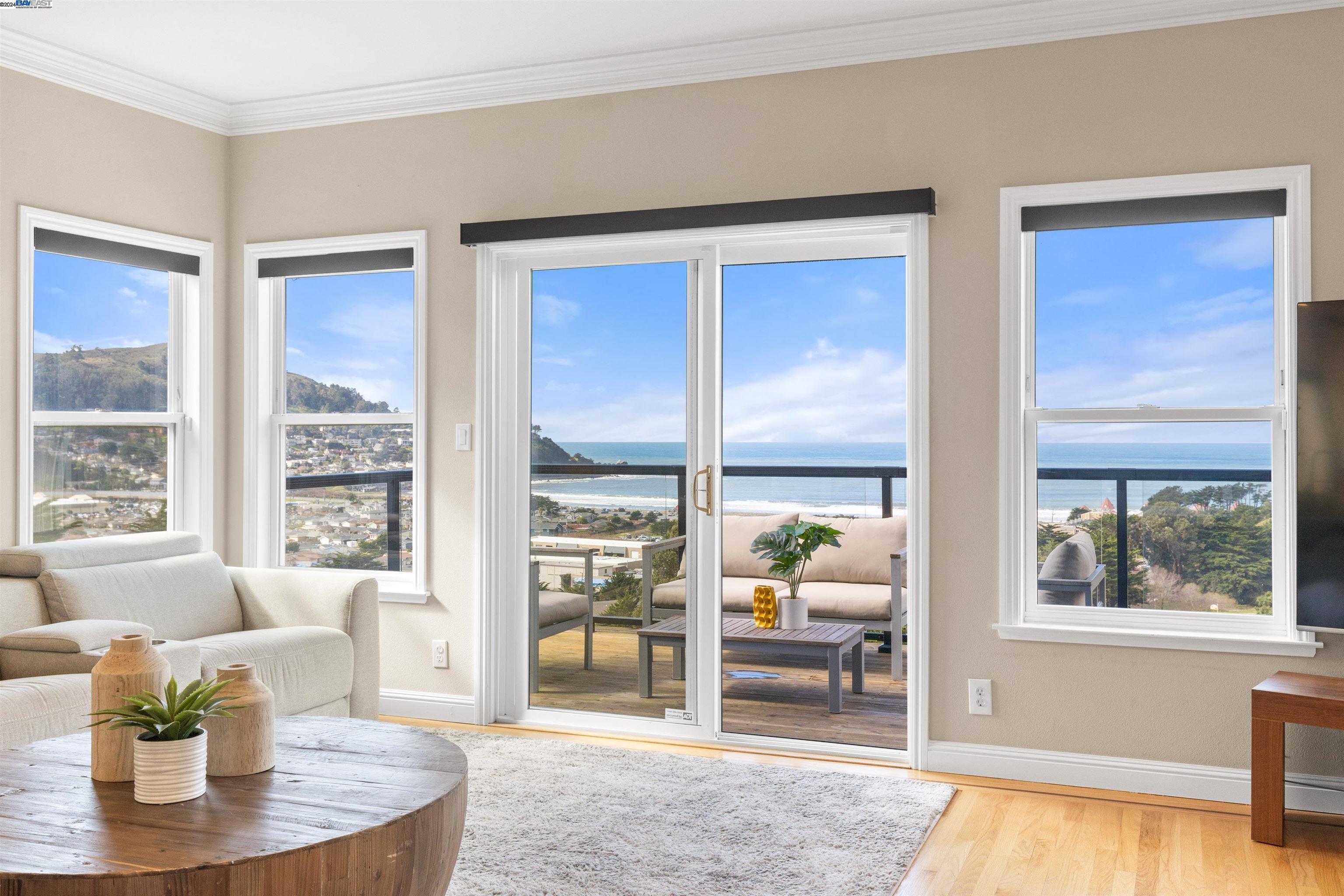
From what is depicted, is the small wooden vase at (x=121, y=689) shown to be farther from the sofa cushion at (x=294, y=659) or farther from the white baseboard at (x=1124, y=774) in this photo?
the white baseboard at (x=1124, y=774)

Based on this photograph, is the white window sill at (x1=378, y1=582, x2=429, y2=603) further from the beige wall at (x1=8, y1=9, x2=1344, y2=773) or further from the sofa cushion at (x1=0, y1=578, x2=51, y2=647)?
the sofa cushion at (x1=0, y1=578, x2=51, y2=647)

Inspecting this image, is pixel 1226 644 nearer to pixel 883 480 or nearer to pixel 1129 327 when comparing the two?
pixel 1129 327

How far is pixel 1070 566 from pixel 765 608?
1.51 m

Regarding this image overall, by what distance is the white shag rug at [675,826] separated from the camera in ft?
8.91

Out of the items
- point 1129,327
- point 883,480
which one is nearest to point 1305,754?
point 1129,327

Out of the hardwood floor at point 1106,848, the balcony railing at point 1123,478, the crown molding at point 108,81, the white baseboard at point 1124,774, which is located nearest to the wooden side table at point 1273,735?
the hardwood floor at point 1106,848

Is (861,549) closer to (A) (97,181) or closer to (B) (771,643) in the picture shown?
(B) (771,643)

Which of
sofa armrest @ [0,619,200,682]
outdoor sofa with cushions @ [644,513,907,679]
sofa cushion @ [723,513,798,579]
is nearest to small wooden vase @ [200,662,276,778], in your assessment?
sofa armrest @ [0,619,200,682]

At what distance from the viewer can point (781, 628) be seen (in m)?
4.78

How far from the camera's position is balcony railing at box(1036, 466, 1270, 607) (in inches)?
140

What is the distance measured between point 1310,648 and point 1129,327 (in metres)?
1.17

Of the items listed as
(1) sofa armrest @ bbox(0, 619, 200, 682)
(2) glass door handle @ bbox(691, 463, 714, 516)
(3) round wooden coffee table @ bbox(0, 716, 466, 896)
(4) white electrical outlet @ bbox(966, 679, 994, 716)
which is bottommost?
(4) white electrical outlet @ bbox(966, 679, 994, 716)

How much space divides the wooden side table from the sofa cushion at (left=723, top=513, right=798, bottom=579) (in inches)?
119

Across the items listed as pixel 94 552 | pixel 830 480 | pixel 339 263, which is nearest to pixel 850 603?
pixel 830 480
